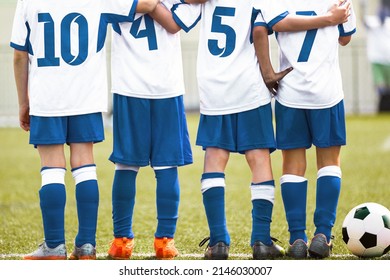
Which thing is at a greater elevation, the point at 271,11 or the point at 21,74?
the point at 271,11

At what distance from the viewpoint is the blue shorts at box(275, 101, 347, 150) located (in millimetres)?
5242

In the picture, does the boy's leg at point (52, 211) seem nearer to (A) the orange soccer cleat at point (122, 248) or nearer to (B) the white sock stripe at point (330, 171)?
(A) the orange soccer cleat at point (122, 248)

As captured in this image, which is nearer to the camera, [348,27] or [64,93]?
[64,93]

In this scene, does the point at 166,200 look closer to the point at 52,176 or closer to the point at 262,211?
the point at 262,211

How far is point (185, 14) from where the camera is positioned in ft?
17.1

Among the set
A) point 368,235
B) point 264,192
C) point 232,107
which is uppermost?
point 232,107

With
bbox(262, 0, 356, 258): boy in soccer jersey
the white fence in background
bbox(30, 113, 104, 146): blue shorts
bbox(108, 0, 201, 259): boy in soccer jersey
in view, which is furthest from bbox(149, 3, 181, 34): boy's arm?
the white fence in background

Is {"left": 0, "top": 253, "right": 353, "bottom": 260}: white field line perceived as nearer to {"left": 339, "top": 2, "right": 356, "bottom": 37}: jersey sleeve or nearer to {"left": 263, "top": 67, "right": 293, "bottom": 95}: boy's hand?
{"left": 263, "top": 67, "right": 293, "bottom": 95}: boy's hand

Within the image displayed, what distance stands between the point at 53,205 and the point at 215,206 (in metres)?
0.89

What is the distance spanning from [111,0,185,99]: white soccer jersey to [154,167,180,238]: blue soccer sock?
1.48 feet

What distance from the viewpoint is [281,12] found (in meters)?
5.15

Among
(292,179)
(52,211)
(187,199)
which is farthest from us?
(187,199)

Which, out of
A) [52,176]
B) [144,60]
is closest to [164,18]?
[144,60]
